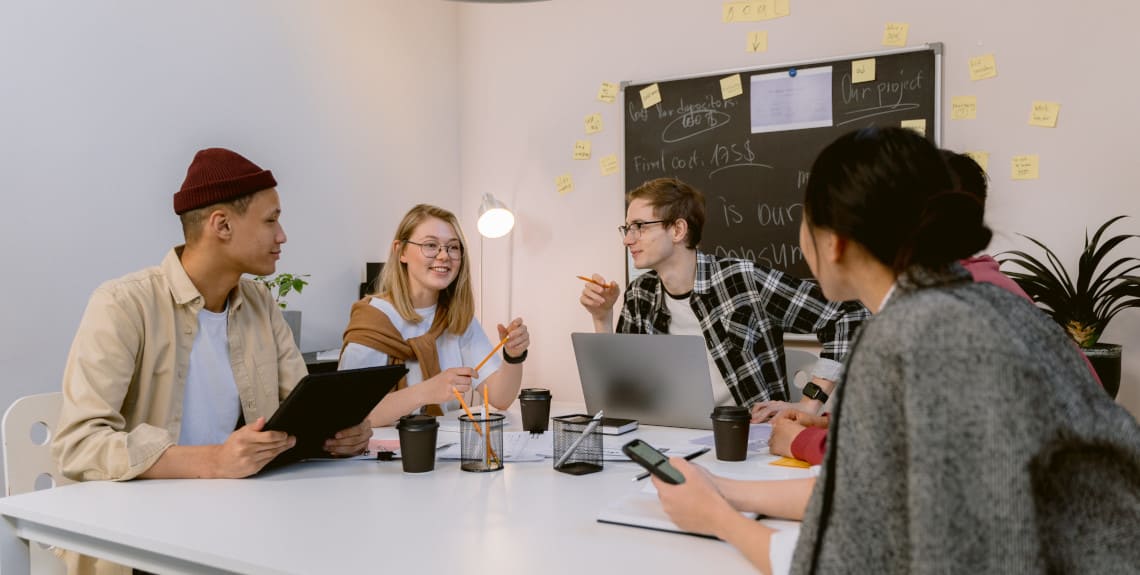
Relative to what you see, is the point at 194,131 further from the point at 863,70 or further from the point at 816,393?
the point at 863,70

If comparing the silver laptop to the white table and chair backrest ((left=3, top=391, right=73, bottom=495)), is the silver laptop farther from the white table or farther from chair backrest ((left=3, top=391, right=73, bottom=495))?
chair backrest ((left=3, top=391, right=73, bottom=495))

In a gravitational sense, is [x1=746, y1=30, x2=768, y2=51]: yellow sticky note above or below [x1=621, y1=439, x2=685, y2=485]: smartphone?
above

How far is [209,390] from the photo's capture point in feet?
5.59

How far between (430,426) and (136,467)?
51 cm

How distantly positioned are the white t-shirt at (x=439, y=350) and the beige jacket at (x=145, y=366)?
0.25m

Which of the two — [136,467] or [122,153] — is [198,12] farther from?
[136,467]

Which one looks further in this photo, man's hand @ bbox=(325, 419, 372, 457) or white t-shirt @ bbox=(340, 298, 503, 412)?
white t-shirt @ bbox=(340, 298, 503, 412)

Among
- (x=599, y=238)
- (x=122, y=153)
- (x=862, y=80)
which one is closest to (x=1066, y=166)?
(x=862, y=80)

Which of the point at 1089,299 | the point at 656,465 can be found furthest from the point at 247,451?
the point at 1089,299

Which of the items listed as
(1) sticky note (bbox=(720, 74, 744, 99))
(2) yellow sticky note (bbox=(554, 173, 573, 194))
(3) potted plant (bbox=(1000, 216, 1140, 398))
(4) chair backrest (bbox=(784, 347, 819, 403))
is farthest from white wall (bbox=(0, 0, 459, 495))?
(3) potted plant (bbox=(1000, 216, 1140, 398))

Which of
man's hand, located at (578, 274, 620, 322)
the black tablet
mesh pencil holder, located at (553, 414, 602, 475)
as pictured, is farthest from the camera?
man's hand, located at (578, 274, 620, 322)

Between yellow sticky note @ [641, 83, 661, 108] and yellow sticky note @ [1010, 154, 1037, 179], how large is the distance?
1.45m

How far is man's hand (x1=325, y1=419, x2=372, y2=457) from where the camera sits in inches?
61.6

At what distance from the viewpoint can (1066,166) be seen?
2.85 meters
